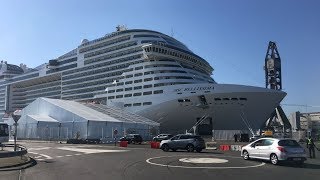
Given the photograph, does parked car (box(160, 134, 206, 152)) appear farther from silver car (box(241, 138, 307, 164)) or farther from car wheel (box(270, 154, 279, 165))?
car wheel (box(270, 154, 279, 165))

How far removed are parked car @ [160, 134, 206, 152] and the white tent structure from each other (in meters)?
22.6

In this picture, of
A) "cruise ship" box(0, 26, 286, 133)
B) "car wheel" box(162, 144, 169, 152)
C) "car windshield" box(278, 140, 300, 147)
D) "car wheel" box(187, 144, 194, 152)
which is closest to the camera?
"car windshield" box(278, 140, 300, 147)

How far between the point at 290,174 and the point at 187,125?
47.9 m

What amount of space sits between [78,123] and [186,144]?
2693cm

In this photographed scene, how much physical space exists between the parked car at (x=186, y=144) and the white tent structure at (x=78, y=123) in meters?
22.6

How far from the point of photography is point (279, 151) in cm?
1798

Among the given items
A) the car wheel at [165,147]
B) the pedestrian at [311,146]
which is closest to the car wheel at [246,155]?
the pedestrian at [311,146]

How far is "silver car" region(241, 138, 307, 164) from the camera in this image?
58.7ft

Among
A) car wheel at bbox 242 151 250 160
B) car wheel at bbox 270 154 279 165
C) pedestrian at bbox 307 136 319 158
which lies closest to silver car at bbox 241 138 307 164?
car wheel at bbox 270 154 279 165

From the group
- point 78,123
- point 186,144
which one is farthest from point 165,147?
point 78,123

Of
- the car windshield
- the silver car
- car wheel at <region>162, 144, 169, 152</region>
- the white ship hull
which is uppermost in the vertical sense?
the white ship hull

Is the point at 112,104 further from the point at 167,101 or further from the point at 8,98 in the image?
the point at 8,98

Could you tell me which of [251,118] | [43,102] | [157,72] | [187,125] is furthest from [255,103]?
[43,102]

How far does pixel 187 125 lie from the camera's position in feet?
203
